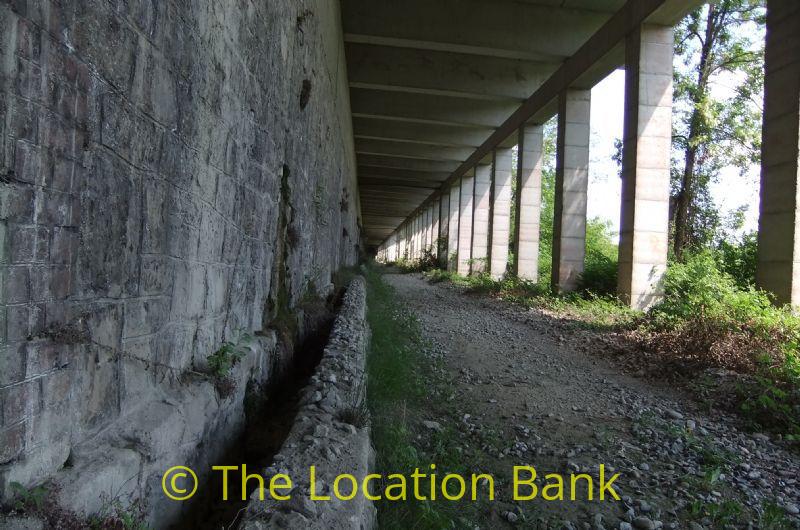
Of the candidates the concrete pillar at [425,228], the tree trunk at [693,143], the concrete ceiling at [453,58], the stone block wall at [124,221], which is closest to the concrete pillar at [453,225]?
the concrete ceiling at [453,58]

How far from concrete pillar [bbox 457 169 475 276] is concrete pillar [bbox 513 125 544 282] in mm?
6117

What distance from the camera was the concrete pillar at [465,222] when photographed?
21.1 metres

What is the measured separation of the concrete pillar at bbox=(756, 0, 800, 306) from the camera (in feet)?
18.9

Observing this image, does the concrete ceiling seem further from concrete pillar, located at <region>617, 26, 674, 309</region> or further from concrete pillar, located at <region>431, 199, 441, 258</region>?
concrete pillar, located at <region>431, 199, 441, 258</region>

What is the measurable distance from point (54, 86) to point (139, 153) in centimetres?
45

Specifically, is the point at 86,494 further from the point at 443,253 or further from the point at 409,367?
the point at 443,253

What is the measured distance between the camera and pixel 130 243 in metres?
1.73

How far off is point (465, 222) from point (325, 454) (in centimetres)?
2017

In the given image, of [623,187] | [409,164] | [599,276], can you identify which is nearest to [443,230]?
[409,164]

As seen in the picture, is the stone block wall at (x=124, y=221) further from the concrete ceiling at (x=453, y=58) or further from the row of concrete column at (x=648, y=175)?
the concrete ceiling at (x=453, y=58)

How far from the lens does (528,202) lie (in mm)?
14438

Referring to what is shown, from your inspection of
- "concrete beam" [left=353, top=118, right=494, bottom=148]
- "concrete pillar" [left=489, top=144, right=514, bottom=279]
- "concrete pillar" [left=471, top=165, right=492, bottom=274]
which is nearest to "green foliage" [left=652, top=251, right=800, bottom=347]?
"concrete pillar" [left=489, top=144, right=514, bottom=279]

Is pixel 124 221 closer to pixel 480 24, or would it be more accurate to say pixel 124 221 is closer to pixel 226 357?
pixel 226 357

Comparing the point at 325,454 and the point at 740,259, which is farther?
the point at 740,259
